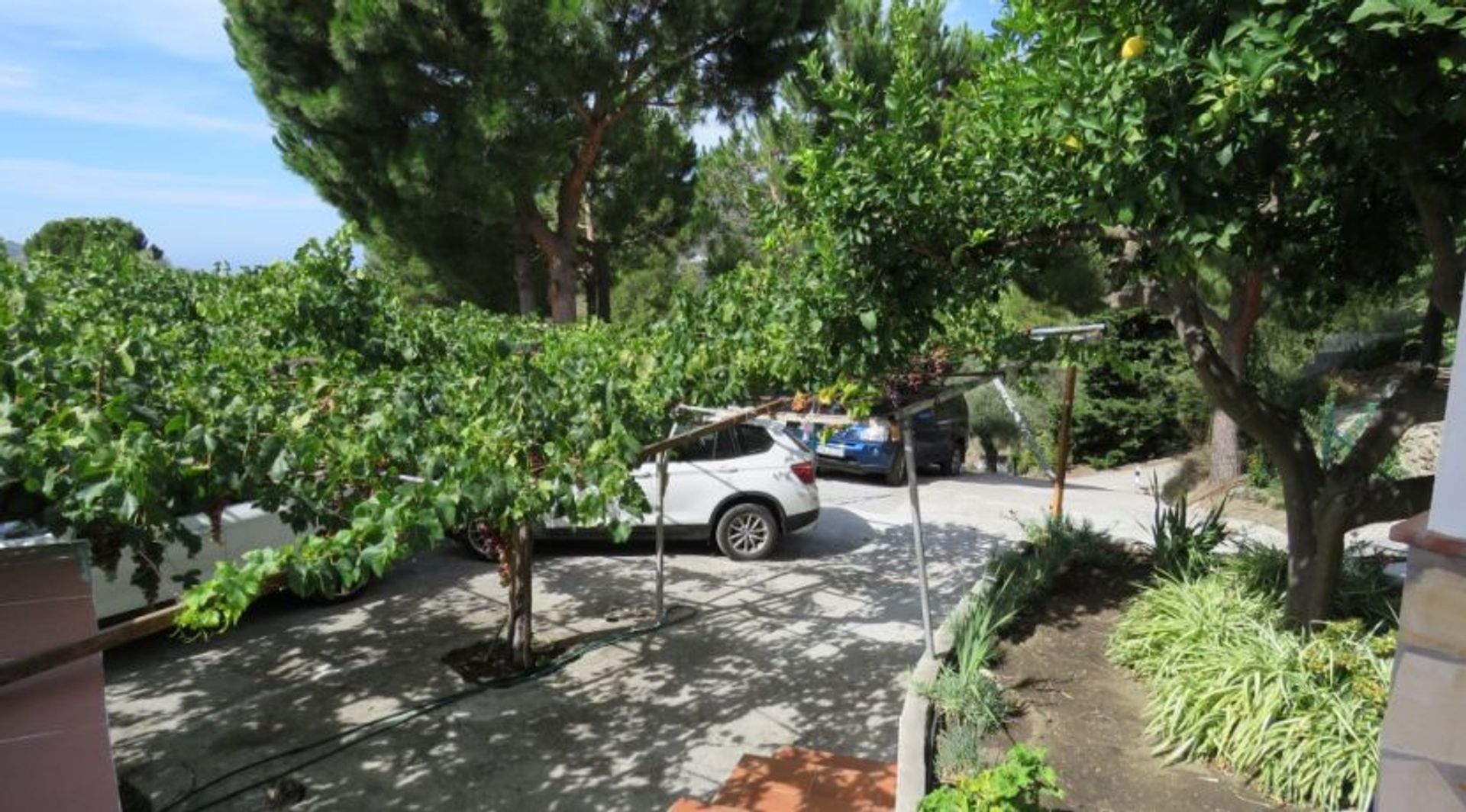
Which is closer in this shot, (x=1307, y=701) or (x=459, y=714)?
(x=1307, y=701)

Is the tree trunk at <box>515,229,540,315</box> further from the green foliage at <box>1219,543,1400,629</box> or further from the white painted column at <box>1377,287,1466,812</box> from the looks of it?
the white painted column at <box>1377,287,1466,812</box>

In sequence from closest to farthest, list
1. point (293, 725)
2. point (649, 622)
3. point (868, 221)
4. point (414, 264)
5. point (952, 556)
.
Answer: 1. point (868, 221)
2. point (293, 725)
3. point (649, 622)
4. point (952, 556)
5. point (414, 264)

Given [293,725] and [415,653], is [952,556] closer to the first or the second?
[415,653]

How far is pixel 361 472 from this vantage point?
135 inches

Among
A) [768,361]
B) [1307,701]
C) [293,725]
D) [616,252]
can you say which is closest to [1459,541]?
[1307,701]

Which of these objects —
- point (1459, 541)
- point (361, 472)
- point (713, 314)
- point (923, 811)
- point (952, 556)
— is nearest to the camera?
point (1459, 541)

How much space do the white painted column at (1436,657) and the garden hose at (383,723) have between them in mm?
4758

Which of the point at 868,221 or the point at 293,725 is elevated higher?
the point at 868,221

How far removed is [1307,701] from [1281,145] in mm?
2363

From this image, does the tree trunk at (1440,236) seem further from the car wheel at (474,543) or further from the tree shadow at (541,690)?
the car wheel at (474,543)

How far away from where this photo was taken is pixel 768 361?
5160mm

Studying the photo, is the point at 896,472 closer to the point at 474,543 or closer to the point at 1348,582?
the point at 474,543

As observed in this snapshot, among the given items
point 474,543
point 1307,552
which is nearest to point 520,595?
point 474,543

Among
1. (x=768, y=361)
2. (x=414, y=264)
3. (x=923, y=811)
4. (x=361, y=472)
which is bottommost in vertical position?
(x=923, y=811)
